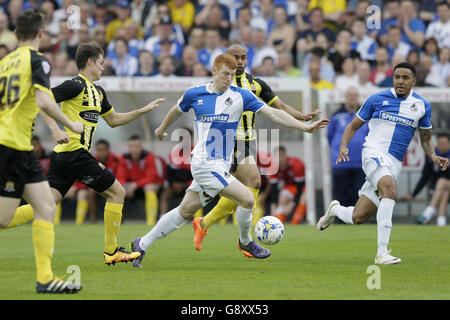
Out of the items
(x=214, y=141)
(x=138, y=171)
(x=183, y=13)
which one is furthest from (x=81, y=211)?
(x=214, y=141)

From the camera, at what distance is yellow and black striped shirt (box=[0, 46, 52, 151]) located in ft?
22.5

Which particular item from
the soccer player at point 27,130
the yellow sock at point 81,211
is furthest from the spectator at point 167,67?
the soccer player at point 27,130

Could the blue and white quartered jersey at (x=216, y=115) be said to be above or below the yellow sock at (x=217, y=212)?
above

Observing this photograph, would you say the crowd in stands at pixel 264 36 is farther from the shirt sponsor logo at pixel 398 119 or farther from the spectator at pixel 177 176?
the shirt sponsor logo at pixel 398 119

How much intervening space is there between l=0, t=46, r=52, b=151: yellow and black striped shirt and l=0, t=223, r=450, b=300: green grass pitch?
135 cm

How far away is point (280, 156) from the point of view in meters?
17.1

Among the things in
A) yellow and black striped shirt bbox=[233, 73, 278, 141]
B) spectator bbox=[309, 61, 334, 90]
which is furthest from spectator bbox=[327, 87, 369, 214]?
yellow and black striped shirt bbox=[233, 73, 278, 141]

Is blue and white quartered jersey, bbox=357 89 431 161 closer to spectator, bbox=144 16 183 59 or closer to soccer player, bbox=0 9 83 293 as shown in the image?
soccer player, bbox=0 9 83 293

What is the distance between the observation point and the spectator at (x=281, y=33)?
19.0 metres

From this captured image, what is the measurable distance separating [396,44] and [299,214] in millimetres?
4655

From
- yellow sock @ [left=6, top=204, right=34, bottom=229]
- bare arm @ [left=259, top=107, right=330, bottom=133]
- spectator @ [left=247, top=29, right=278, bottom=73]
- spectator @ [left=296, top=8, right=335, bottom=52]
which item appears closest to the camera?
bare arm @ [left=259, top=107, right=330, bottom=133]

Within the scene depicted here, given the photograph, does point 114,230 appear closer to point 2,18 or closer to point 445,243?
point 445,243

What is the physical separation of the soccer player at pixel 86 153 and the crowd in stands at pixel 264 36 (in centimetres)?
819
